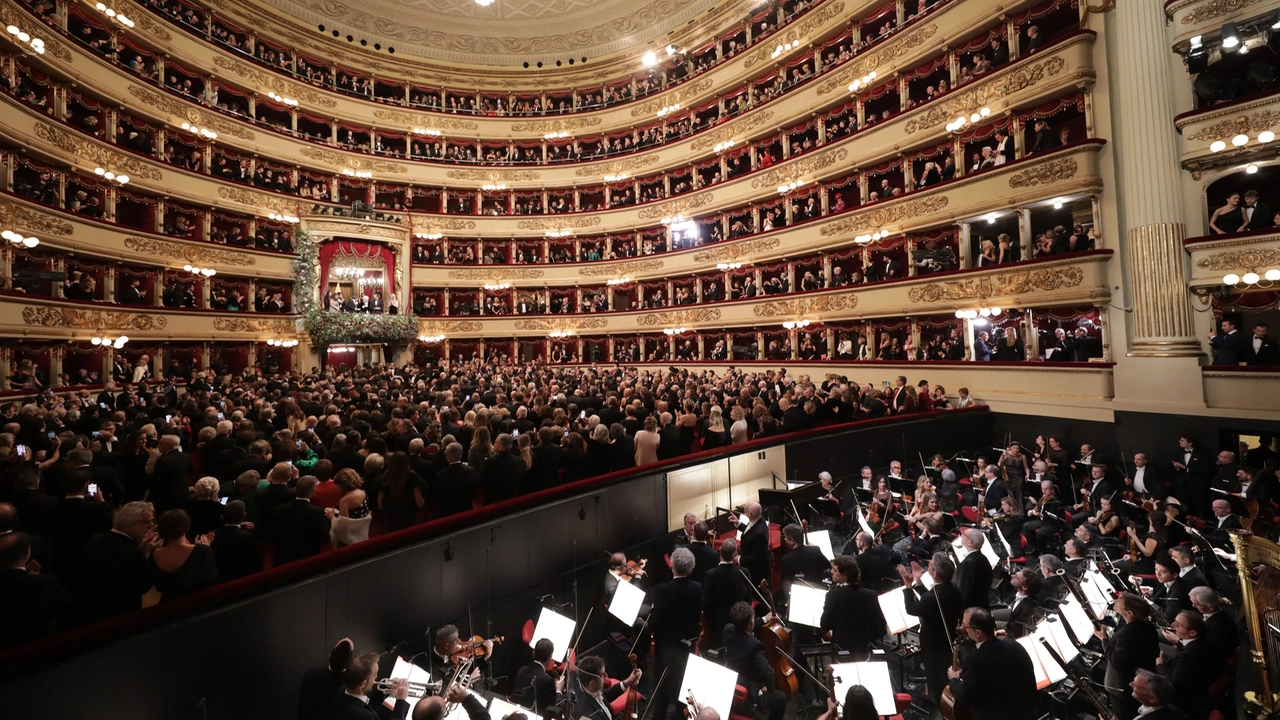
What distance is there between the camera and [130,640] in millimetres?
3045

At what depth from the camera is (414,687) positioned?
3820mm

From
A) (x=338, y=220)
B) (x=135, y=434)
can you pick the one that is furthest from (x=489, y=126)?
(x=135, y=434)

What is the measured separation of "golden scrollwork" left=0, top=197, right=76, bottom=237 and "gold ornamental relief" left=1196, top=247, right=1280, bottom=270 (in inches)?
987

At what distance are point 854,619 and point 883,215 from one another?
14706 millimetres

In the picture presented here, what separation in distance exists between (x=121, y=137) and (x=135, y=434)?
17329 millimetres

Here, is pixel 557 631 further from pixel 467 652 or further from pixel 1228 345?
pixel 1228 345

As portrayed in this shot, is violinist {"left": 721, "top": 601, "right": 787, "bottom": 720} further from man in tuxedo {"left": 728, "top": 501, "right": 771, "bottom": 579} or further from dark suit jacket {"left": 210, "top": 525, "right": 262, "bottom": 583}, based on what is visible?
dark suit jacket {"left": 210, "top": 525, "right": 262, "bottom": 583}

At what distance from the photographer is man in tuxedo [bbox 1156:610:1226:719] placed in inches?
158

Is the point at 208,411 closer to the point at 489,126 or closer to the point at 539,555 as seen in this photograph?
the point at 539,555

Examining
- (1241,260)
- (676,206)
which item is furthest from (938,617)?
(676,206)

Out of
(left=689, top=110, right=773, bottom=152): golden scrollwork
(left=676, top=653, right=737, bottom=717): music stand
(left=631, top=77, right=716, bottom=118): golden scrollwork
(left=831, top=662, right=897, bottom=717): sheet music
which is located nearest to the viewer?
(left=676, top=653, right=737, bottom=717): music stand

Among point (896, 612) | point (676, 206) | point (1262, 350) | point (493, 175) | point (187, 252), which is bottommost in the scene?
point (896, 612)

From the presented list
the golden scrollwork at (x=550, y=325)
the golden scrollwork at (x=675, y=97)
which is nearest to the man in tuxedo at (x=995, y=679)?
the golden scrollwork at (x=675, y=97)

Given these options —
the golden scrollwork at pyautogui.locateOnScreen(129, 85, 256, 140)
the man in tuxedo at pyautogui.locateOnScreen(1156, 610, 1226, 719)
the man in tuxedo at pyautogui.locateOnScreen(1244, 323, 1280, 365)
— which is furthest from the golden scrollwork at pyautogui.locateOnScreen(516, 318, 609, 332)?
the man in tuxedo at pyautogui.locateOnScreen(1156, 610, 1226, 719)
